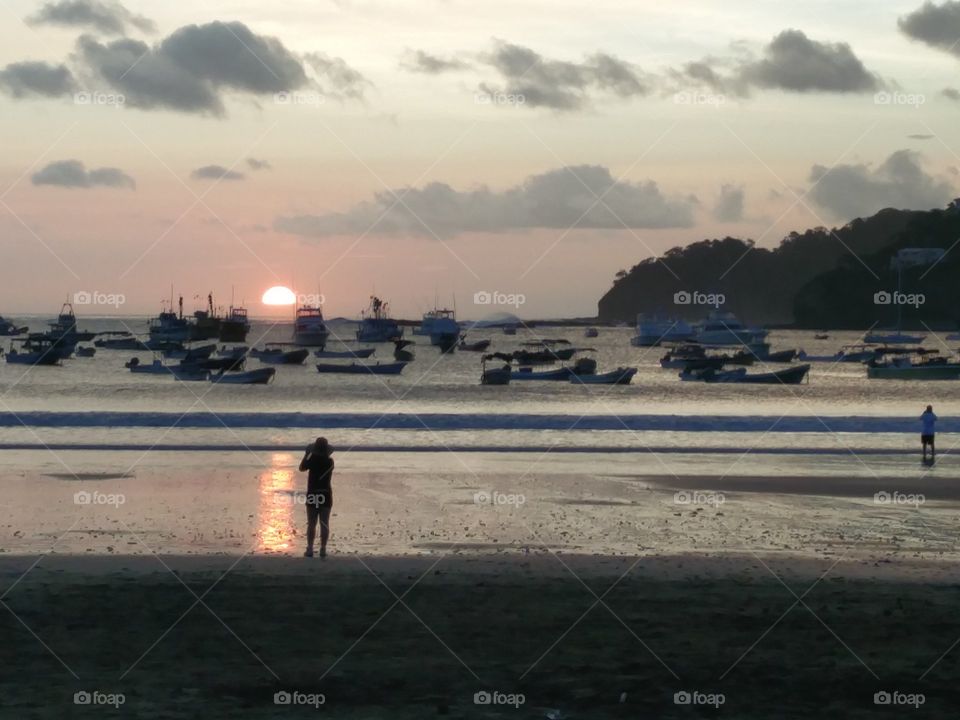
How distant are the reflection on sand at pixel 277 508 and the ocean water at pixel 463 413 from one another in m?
8.54

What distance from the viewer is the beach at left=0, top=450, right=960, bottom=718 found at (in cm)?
1108

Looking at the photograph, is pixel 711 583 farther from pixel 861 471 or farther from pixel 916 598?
pixel 861 471

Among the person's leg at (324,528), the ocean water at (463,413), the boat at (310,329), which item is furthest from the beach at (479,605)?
the boat at (310,329)

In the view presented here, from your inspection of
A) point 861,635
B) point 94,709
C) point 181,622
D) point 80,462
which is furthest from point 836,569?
point 80,462
